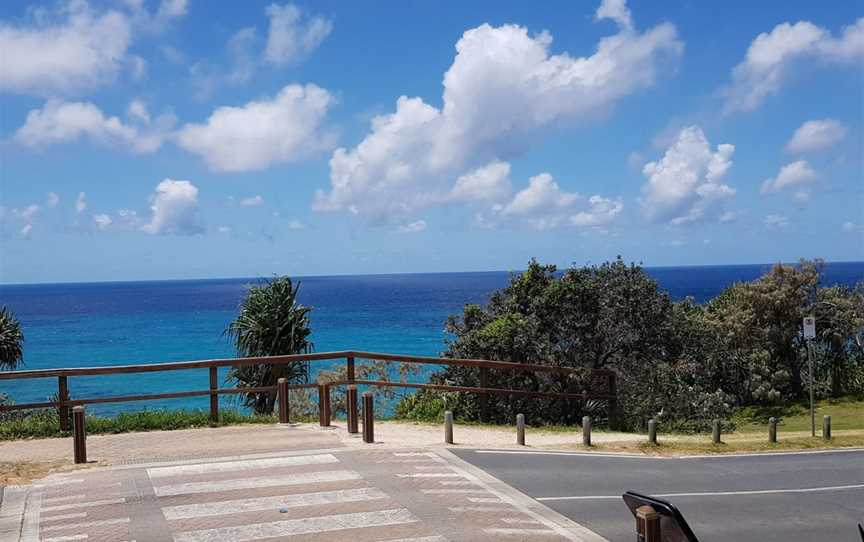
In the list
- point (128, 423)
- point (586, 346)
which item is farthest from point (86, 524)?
point (586, 346)

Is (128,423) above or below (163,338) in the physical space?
above

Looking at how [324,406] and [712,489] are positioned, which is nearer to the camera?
[712,489]

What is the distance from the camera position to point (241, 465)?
487 inches

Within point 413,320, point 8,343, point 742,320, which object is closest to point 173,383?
point 8,343

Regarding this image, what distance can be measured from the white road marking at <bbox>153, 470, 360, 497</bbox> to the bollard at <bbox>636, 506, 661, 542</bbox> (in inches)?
252

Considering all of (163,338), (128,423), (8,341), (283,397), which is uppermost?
(8,341)

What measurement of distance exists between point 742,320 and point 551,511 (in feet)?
92.4

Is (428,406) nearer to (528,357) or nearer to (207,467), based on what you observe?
(528,357)

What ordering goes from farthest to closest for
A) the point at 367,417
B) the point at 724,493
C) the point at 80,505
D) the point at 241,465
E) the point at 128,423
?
the point at 128,423
the point at 367,417
the point at 241,465
the point at 724,493
the point at 80,505

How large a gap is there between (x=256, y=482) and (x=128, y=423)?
214 inches

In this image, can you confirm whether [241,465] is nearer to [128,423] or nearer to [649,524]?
[128,423]

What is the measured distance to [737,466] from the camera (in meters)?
14.5

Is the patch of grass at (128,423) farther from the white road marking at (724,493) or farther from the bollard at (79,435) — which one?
the white road marking at (724,493)

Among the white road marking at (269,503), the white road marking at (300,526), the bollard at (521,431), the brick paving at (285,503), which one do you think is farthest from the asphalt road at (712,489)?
the white road marking at (269,503)
